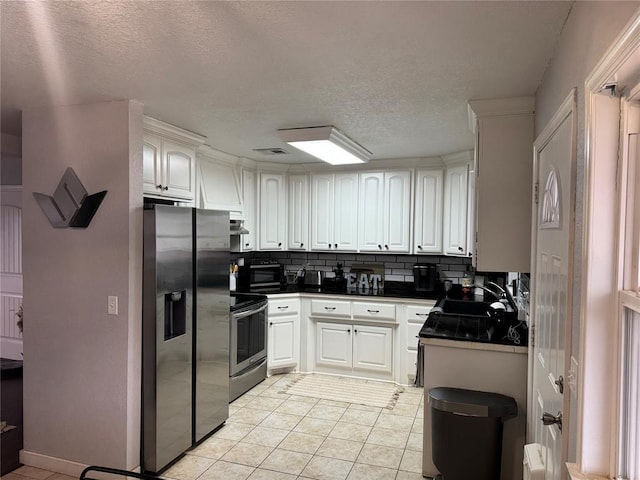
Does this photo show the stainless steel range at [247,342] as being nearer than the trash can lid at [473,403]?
No

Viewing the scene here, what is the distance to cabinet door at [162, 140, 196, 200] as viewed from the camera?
3.22 m

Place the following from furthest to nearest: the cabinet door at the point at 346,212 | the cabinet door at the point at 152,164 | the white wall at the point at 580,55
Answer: the cabinet door at the point at 346,212 < the cabinet door at the point at 152,164 < the white wall at the point at 580,55

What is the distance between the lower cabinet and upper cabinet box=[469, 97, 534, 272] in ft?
6.78

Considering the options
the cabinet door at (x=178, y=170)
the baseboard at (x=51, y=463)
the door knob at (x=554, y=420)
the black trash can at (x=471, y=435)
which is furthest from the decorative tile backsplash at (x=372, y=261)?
the door knob at (x=554, y=420)

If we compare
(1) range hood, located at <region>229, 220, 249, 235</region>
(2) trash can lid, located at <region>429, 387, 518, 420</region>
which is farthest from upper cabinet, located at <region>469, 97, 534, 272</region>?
(1) range hood, located at <region>229, 220, 249, 235</region>

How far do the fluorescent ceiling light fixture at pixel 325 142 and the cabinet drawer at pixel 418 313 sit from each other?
1.60m

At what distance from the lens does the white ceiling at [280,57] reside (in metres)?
1.56

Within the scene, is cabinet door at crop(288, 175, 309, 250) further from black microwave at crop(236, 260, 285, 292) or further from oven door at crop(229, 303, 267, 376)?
oven door at crop(229, 303, 267, 376)

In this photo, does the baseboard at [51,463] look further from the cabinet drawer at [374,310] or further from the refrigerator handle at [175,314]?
the cabinet drawer at [374,310]

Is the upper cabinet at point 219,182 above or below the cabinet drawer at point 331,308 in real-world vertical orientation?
above

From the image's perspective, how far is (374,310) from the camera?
4.48m

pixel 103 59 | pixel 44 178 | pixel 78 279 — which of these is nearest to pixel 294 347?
pixel 78 279

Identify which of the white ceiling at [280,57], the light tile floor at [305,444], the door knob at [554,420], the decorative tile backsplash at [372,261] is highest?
the white ceiling at [280,57]

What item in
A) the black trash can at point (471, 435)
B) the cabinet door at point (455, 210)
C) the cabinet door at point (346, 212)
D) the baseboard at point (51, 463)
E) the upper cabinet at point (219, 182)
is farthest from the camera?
the cabinet door at point (346, 212)
